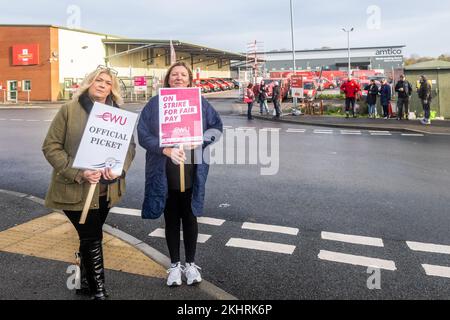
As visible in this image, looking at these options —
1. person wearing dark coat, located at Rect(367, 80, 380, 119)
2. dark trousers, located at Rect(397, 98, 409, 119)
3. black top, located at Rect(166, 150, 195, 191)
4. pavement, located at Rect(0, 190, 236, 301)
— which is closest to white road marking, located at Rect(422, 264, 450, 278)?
pavement, located at Rect(0, 190, 236, 301)

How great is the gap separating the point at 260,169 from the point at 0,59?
38746mm

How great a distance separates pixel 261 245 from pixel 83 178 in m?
2.31

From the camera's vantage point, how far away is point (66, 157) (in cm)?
337

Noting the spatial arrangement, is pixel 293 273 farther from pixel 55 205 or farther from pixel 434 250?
pixel 55 205

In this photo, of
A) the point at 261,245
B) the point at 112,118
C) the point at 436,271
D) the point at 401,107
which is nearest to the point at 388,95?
the point at 401,107

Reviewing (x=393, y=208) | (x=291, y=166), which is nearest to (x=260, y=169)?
(x=291, y=166)

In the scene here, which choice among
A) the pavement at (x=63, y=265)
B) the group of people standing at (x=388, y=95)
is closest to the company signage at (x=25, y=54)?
the group of people standing at (x=388, y=95)

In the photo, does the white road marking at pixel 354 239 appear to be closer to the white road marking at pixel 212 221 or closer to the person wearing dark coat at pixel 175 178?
the white road marking at pixel 212 221

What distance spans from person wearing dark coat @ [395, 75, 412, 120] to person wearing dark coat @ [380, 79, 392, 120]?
2.20ft

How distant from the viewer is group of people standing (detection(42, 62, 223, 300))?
340 cm

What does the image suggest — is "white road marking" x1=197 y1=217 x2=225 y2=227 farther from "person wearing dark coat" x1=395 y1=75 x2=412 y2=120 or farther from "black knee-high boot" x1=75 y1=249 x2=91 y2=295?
"person wearing dark coat" x1=395 y1=75 x2=412 y2=120

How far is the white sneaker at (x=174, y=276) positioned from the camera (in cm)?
379

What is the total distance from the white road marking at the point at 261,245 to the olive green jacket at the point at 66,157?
1989 millimetres
